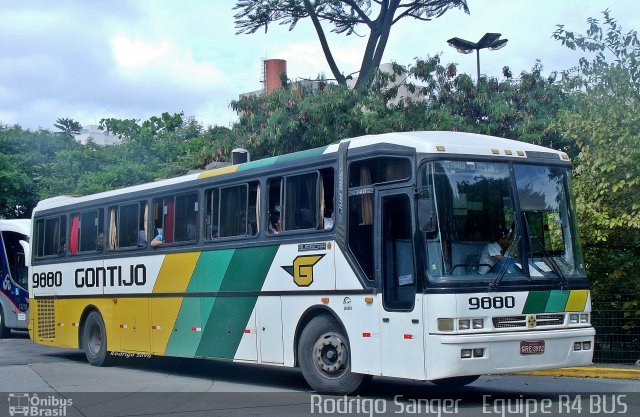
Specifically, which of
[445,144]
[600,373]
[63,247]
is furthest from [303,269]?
[63,247]

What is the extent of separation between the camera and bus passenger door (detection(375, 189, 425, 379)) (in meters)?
11.1

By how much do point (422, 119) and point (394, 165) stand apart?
45.0ft

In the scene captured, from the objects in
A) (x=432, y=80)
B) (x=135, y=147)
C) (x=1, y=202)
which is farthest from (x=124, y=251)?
(x=135, y=147)

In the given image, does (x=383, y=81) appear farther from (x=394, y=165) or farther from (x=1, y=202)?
(x=1, y=202)

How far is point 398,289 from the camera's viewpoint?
11.5 meters

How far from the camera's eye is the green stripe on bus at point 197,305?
1466 cm

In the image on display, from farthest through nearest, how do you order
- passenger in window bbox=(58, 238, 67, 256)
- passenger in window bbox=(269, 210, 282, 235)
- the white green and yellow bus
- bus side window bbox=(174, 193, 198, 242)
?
1. passenger in window bbox=(58, 238, 67, 256)
2. bus side window bbox=(174, 193, 198, 242)
3. passenger in window bbox=(269, 210, 282, 235)
4. the white green and yellow bus

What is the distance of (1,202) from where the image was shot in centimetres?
3978

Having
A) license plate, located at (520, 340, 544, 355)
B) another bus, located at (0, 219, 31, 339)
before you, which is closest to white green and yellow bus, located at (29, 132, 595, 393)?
license plate, located at (520, 340, 544, 355)

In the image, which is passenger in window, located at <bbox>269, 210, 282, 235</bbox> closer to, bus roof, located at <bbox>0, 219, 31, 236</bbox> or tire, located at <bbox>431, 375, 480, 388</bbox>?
tire, located at <bbox>431, 375, 480, 388</bbox>

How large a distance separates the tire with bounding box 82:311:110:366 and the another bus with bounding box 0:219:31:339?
8.15 meters

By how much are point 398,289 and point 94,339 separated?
894 cm

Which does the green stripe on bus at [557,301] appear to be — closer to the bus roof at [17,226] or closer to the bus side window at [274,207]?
the bus side window at [274,207]

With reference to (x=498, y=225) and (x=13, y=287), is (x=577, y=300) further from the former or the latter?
(x=13, y=287)
